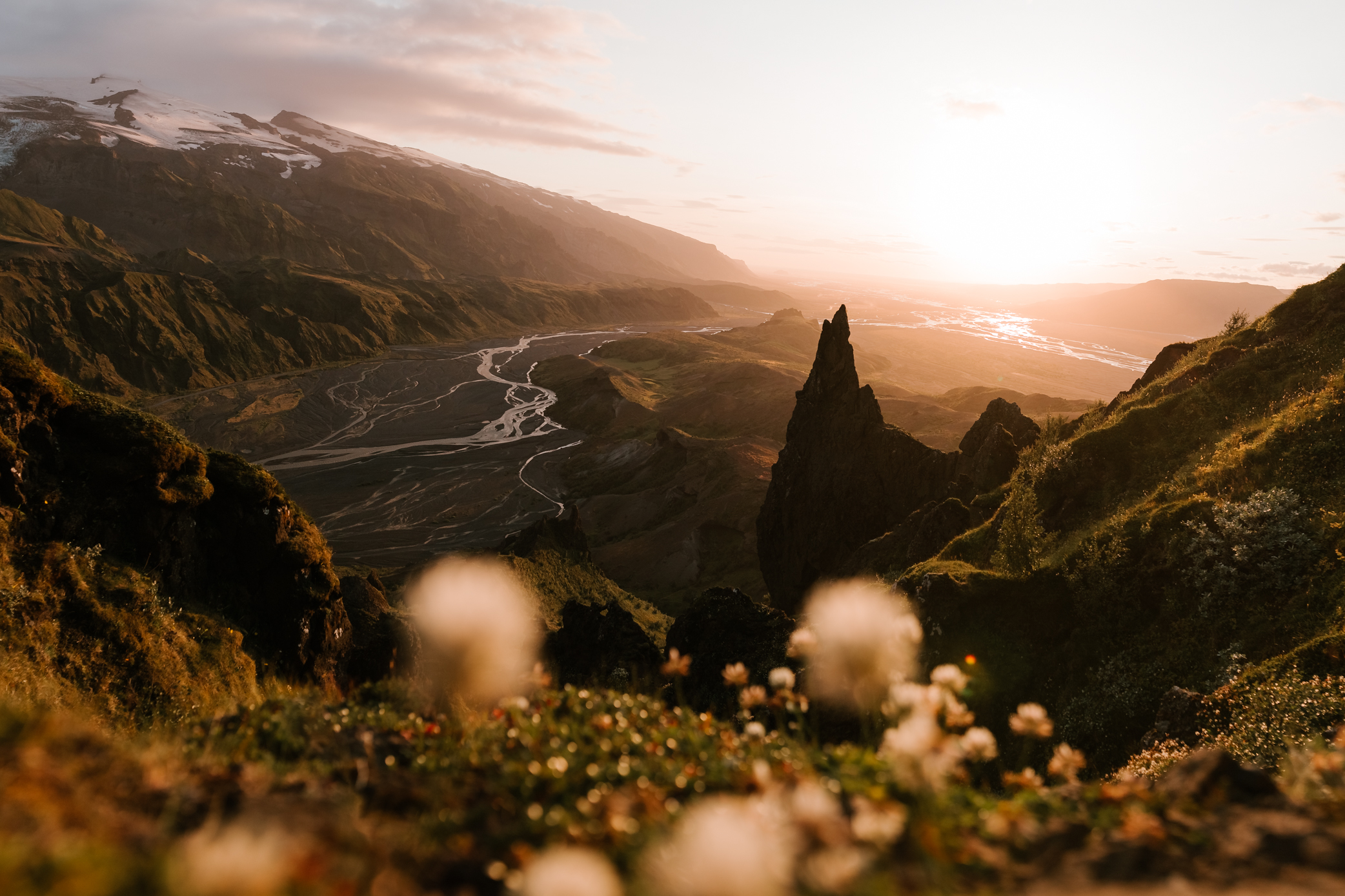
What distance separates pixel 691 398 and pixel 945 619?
99615mm

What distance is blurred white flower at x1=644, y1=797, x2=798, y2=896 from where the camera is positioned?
2.32m

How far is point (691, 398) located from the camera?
374 feet

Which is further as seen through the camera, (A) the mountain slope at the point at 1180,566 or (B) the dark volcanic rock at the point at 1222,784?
(A) the mountain slope at the point at 1180,566

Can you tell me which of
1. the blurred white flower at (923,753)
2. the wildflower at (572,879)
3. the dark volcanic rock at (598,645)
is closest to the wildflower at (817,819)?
the blurred white flower at (923,753)

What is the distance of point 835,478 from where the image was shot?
39.2 metres

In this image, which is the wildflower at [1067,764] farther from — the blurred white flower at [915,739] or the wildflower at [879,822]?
the wildflower at [879,822]

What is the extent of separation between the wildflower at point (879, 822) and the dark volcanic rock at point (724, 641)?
480 inches

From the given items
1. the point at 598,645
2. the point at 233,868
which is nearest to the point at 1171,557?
the point at 598,645

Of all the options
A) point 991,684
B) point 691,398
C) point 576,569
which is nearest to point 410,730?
point 991,684

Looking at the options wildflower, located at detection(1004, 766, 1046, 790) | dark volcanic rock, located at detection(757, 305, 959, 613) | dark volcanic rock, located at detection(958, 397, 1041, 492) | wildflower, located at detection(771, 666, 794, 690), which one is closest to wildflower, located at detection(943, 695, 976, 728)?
wildflower, located at detection(1004, 766, 1046, 790)

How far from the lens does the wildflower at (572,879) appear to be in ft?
7.46

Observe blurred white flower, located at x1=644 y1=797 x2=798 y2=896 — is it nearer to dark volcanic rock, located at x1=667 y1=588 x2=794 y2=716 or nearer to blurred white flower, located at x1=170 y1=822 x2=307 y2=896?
blurred white flower, located at x1=170 y1=822 x2=307 y2=896

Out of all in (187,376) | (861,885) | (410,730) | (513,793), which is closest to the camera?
(861,885)

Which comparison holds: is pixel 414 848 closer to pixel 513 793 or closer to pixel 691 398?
pixel 513 793
